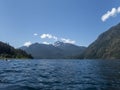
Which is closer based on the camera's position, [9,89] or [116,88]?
[9,89]

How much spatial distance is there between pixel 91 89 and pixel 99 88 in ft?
4.63

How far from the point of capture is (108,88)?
30141 millimetres

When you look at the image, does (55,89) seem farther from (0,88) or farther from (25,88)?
(0,88)

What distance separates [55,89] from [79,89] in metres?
3.10

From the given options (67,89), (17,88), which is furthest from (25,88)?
(67,89)

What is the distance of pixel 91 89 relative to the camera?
95.7ft

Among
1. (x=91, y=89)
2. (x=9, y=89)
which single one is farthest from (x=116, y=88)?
(x=9, y=89)

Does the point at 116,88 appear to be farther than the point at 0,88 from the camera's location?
Yes

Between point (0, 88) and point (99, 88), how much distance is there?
1281 centimetres

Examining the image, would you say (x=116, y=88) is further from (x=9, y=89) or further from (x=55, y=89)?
(x=9, y=89)

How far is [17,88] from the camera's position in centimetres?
2856

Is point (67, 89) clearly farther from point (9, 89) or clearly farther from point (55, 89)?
point (9, 89)

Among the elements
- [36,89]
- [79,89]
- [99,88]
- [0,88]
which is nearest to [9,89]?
[0,88]

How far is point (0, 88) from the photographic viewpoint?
27.9 metres
